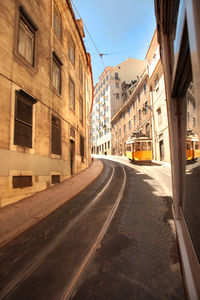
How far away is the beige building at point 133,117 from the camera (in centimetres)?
2212

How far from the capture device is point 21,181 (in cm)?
546

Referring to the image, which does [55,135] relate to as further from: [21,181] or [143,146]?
[143,146]

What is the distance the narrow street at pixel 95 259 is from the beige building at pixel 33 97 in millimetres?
2598

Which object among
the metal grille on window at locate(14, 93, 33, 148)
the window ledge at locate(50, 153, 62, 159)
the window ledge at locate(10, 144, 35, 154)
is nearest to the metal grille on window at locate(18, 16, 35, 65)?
the metal grille on window at locate(14, 93, 33, 148)

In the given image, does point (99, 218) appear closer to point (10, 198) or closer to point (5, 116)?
point (10, 198)

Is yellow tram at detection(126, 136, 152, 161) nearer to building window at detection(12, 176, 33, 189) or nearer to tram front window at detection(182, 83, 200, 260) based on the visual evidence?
building window at detection(12, 176, 33, 189)

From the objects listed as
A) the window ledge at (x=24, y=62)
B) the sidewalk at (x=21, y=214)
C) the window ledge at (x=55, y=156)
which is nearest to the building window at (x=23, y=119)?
the window ledge at (x=24, y=62)

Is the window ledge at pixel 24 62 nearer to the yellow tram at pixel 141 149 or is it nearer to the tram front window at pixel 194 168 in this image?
the tram front window at pixel 194 168

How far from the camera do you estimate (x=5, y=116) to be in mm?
4922

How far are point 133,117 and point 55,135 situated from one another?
21325mm

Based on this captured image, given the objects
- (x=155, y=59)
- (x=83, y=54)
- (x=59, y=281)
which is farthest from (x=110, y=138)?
→ (x=59, y=281)

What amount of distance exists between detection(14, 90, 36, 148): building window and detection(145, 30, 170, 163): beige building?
14.0 m

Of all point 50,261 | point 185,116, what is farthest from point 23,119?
point 185,116

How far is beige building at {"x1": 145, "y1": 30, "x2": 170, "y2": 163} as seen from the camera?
16688mm
